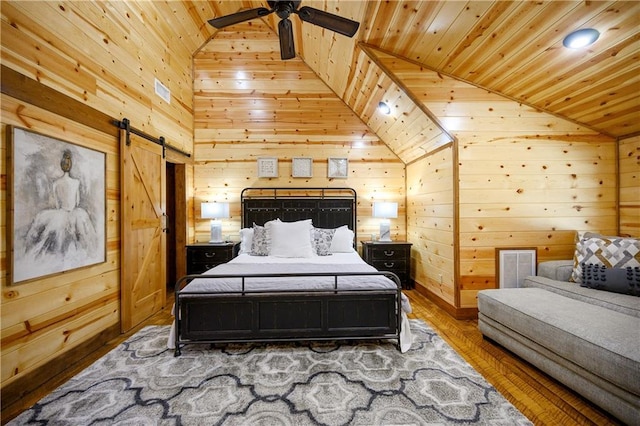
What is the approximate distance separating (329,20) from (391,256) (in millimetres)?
3167

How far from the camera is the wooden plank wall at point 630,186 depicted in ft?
9.18

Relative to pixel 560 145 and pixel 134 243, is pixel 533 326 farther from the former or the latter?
pixel 134 243

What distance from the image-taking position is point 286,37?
97.1 inches

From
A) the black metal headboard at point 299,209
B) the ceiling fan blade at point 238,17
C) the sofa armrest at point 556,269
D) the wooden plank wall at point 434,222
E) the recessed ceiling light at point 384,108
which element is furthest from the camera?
the black metal headboard at point 299,209

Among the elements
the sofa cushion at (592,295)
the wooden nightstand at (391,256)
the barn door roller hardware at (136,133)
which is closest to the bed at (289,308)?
the sofa cushion at (592,295)

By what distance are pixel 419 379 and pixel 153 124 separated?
12.9ft

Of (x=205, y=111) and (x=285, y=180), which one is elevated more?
(x=205, y=111)

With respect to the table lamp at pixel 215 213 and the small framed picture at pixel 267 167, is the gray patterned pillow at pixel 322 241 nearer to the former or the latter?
the small framed picture at pixel 267 167

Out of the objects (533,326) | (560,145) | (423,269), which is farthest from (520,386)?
(560,145)

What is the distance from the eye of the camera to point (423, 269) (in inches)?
153

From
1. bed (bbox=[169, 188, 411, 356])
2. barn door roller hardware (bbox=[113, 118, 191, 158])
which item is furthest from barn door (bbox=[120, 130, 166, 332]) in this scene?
bed (bbox=[169, 188, 411, 356])

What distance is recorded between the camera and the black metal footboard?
220 cm

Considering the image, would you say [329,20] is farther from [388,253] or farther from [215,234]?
[215,234]

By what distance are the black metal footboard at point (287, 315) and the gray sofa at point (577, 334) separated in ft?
2.95
